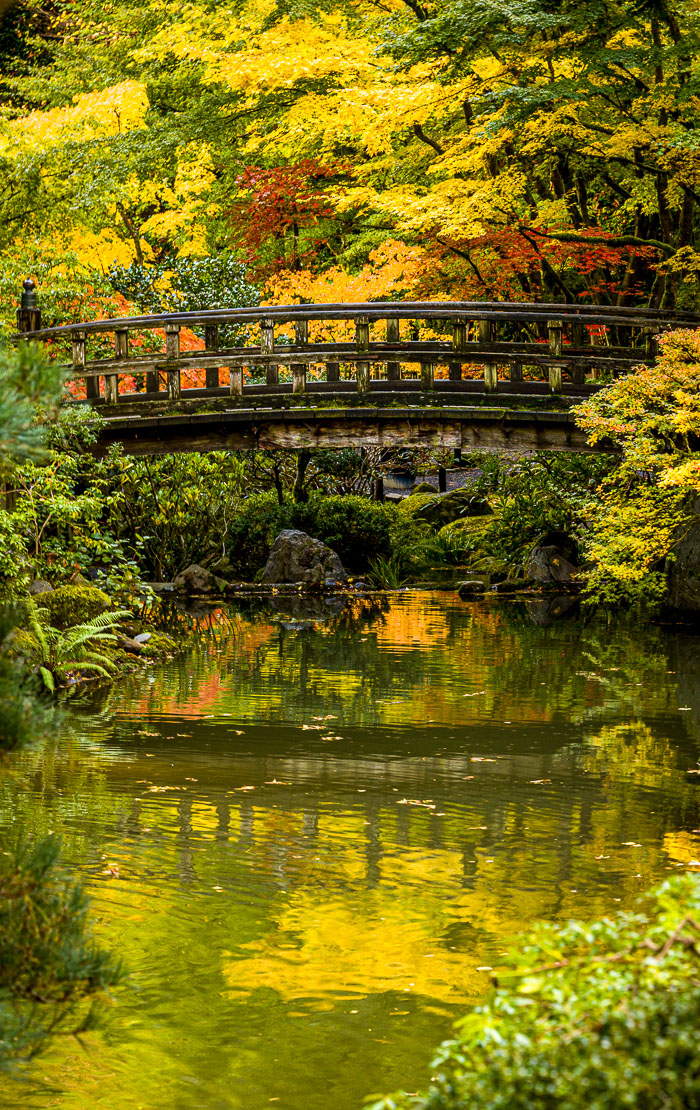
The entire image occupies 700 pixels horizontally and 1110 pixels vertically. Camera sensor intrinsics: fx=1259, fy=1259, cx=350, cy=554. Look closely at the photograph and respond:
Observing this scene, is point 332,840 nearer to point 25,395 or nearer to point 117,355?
point 25,395

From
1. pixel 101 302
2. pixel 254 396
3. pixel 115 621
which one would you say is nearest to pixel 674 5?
pixel 254 396

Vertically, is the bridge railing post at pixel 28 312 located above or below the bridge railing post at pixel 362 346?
above

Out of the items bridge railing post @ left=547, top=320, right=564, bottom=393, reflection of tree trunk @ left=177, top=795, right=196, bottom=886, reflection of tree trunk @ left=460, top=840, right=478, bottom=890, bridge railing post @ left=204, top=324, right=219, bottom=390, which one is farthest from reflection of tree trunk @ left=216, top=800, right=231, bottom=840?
bridge railing post @ left=204, top=324, right=219, bottom=390

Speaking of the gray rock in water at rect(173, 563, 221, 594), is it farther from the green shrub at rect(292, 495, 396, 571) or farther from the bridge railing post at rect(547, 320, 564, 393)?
the bridge railing post at rect(547, 320, 564, 393)

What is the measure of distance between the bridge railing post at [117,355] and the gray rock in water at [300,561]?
4748 millimetres

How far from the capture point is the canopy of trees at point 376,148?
17578 millimetres

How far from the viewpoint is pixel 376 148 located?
65.6ft

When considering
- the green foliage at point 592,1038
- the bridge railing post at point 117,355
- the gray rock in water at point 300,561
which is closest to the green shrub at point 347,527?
the gray rock in water at point 300,561

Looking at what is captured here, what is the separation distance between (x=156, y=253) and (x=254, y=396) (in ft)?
37.6

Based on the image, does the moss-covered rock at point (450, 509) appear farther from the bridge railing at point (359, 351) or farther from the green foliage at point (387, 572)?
the bridge railing at point (359, 351)

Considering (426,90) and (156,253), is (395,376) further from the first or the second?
(156,253)

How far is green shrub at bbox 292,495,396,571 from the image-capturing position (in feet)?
69.5

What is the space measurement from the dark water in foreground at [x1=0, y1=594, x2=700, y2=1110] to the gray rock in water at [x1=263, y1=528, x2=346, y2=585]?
22.8 feet

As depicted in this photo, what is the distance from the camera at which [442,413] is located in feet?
53.8
